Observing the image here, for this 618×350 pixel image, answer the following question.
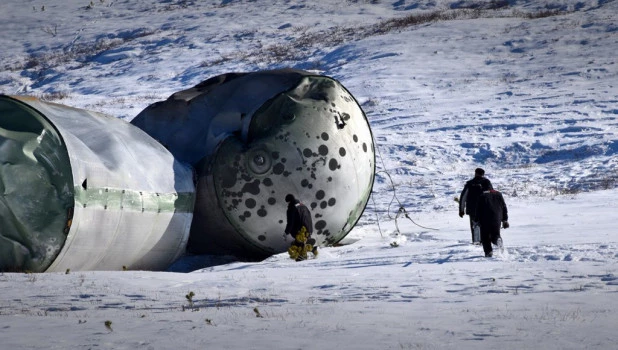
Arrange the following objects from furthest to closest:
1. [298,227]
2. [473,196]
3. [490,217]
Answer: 1. [473,196]
2. [298,227]
3. [490,217]

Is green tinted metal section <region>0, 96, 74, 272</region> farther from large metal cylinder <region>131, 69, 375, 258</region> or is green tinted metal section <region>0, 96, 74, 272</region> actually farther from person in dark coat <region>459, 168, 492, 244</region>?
person in dark coat <region>459, 168, 492, 244</region>

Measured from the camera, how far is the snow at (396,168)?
7168 mm

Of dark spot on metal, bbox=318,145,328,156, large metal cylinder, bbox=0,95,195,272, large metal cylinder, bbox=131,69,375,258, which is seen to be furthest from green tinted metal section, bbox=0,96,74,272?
dark spot on metal, bbox=318,145,328,156

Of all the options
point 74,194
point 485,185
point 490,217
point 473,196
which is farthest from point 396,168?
point 74,194

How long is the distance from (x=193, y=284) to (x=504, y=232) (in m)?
6.67

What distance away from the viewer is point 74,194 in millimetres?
11242

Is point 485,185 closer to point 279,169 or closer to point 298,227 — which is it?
point 298,227

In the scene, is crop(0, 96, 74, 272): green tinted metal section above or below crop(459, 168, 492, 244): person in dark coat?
above

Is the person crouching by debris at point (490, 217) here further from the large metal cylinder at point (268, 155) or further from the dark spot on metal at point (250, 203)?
the dark spot on metal at point (250, 203)

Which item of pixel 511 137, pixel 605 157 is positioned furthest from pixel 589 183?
pixel 511 137

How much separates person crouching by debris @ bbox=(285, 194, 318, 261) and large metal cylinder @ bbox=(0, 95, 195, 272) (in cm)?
177

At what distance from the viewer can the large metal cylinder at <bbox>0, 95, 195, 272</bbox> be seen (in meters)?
11.2

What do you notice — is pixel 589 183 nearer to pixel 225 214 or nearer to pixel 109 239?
pixel 225 214

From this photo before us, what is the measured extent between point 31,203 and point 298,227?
3934 mm
